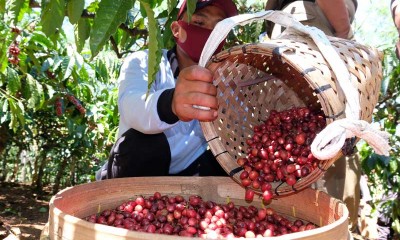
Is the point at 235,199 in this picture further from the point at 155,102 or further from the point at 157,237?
the point at 157,237

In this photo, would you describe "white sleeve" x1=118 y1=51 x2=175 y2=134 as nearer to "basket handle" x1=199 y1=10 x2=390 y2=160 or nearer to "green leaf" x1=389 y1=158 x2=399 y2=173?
"basket handle" x1=199 y1=10 x2=390 y2=160

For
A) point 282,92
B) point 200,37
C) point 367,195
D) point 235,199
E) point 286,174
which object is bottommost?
point 367,195

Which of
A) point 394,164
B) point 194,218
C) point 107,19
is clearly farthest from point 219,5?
point 394,164

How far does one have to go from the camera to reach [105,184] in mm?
1408

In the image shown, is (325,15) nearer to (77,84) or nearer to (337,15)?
(337,15)

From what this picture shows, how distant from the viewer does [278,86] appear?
167cm

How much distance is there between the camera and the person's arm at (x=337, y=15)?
6.02 ft

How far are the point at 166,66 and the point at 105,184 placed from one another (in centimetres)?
54

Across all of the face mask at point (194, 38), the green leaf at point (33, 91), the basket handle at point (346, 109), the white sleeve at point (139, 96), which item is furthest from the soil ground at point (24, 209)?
the basket handle at point (346, 109)

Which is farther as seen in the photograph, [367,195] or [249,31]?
[367,195]

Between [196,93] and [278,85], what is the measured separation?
0.57 meters

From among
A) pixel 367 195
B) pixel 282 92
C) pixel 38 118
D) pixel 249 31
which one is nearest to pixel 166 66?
pixel 282 92

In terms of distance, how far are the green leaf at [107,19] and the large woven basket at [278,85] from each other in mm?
452

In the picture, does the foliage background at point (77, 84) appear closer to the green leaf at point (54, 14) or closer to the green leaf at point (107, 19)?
the green leaf at point (54, 14)
